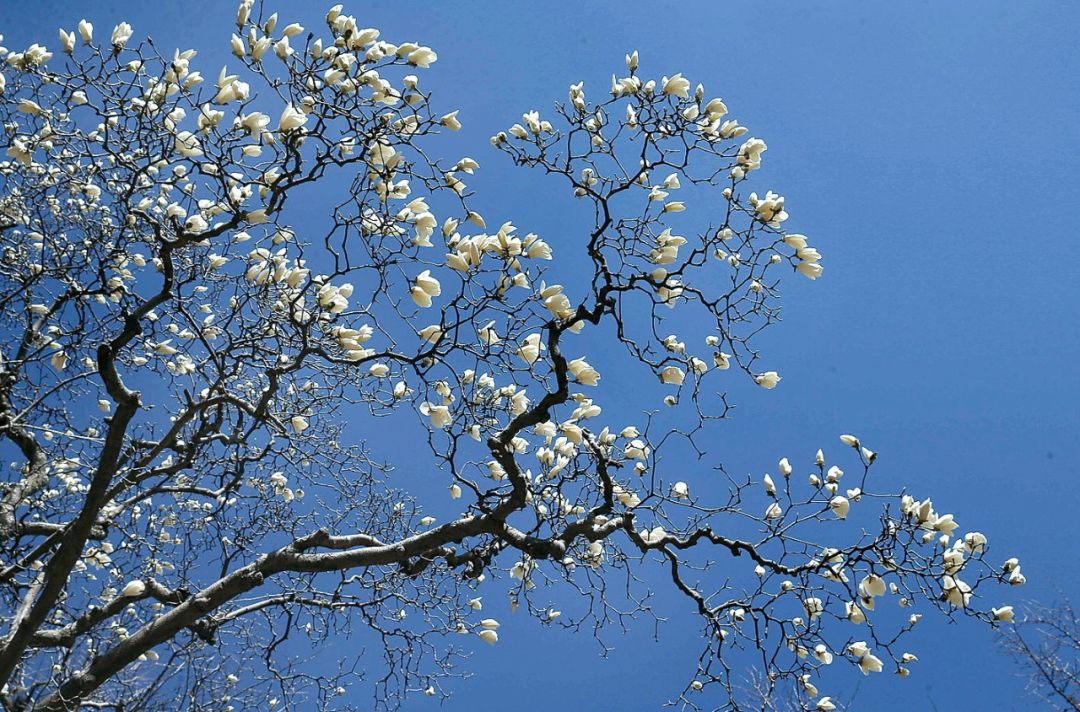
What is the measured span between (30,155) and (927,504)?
14.0ft

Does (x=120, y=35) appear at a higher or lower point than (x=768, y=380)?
higher

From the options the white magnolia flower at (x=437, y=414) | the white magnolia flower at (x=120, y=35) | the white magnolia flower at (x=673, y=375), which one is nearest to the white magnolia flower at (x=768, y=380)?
the white magnolia flower at (x=673, y=375)

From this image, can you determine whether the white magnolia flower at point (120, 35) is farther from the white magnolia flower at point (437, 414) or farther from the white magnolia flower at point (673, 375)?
the white magnolia flower at point (673, 375)

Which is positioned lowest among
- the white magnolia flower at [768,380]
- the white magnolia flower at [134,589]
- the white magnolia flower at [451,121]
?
the white magnolia flower at [134,589]

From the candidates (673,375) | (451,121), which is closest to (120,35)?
(451,121)

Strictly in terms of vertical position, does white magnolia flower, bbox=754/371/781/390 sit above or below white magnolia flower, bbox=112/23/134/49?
below

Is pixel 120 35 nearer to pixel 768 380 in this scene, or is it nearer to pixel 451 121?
pixel 451 121

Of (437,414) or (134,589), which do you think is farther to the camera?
(134,589)

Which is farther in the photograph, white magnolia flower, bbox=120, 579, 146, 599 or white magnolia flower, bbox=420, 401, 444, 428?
white magnolia flower, bbox=120, 579, 146, 599

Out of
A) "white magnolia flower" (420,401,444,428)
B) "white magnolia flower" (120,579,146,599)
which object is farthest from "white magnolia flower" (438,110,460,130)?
"white magnolia flower" (120,579,146,599)

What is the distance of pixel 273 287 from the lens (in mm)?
3998

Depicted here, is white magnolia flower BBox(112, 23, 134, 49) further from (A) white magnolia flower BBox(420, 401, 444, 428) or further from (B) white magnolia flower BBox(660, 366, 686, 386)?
(B) white magnolia flower BBox(660, 366, 686, 386)

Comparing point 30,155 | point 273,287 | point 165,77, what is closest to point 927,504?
point 273,287

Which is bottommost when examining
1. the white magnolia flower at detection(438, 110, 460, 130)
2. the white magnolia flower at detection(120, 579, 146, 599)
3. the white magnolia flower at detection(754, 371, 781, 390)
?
the white magnolia flower at detection(120, 579, 146, 599)
